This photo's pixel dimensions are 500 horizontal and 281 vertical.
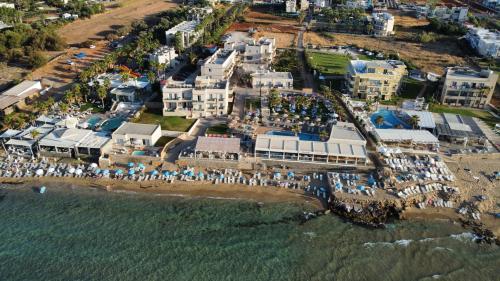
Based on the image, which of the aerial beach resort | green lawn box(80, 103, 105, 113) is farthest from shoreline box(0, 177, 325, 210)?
green lawn box(80, 103, 105, 113)

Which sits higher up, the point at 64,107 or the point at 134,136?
the point at 64,107

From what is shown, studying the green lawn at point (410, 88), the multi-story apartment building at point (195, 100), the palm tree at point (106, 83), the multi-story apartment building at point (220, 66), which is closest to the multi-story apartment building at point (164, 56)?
the multi-story apartment building at point (220, 66)

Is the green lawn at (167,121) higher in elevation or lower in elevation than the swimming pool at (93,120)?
higher

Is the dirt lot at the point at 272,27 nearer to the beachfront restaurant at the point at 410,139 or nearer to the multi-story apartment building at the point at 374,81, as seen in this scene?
the multi-story apartment building at the point at 374,81

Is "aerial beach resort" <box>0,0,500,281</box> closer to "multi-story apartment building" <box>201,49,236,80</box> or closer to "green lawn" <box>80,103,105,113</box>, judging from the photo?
"green lawn" <box>80,103,105,113</box>

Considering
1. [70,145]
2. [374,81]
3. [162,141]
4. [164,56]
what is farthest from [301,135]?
[164,56]

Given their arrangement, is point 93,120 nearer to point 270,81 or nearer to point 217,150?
point 217,150
